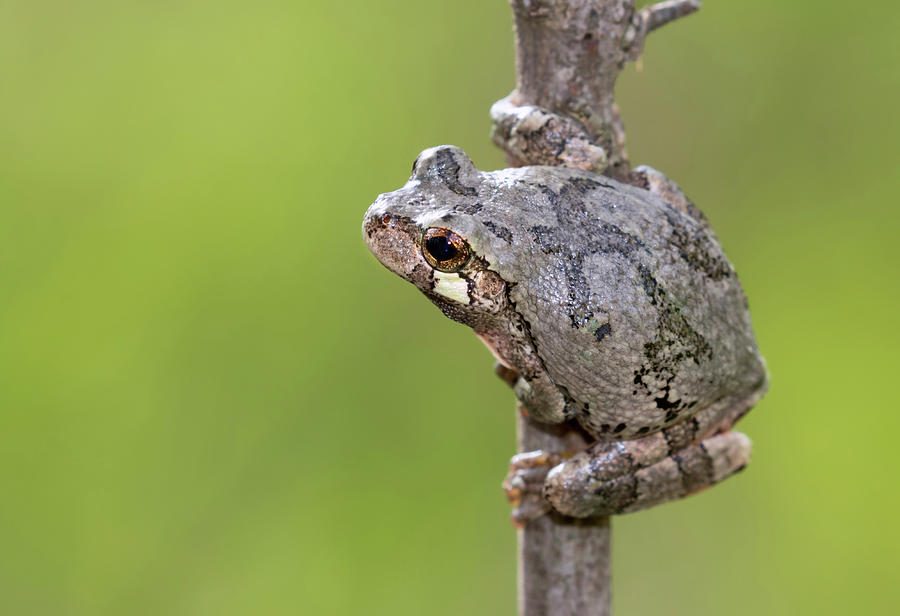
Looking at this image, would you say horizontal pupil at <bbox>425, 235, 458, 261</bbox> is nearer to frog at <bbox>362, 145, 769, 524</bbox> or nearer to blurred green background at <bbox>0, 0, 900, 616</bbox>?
frog at <bbox>362, 145, 769, 524</bbox>

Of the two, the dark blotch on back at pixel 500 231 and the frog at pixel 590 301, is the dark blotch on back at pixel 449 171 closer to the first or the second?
the frog at pixel 590 301

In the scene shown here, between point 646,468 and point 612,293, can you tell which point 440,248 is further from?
point 646,468

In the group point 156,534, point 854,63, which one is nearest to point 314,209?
point 156,534

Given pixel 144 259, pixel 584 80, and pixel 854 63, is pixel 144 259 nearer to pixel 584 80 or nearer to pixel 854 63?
pixel 584 80

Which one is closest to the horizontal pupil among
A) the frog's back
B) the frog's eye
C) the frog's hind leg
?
the frog's eye

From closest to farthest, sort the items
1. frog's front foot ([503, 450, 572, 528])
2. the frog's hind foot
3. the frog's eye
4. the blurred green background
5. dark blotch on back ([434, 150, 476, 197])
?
the frog's eye → dark blotch on back ([434, 150, 476, 197]) → the frog's hind foot → frog's front foot ([503, 450, 572, 528]) → the blurred green background

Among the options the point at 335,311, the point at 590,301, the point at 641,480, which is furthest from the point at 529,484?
the point at 335,311

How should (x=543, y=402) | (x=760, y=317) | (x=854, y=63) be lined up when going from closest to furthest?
(x=543, y=402)
(x=854, y=63)
(x=760, y=317)

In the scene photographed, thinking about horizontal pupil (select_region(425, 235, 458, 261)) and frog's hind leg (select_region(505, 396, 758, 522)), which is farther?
frog's hind leg (select_region(505, 396, 758, 522))
